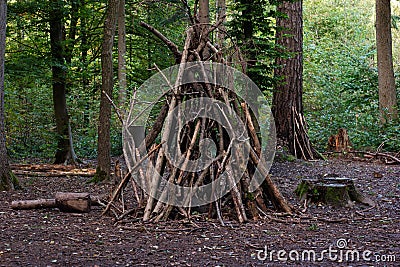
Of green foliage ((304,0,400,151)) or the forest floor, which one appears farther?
green foliage ((304,0,400,151))

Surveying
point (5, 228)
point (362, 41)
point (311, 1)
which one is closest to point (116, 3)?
point (5, 228)

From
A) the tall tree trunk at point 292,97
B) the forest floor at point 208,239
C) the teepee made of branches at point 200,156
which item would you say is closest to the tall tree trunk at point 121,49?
the tall tree trunk at point 292,97

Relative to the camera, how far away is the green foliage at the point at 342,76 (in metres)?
12.9

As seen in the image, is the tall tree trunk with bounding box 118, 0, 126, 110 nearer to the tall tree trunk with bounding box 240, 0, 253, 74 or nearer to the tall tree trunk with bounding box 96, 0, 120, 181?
the tall tree trunk with bounding box 96, 0, 120, 181

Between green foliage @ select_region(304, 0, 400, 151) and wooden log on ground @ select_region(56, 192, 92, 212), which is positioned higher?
green foliage @ select_region(304, 0, 400, 151)

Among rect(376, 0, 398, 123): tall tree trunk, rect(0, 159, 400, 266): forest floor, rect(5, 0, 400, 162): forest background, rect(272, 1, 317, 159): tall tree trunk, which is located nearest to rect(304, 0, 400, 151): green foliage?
A: rect(5, 0, 400, 162): forest background

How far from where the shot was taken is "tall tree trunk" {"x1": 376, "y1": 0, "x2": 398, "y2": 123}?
12.8m

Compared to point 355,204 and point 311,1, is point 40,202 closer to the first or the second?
point 355,204

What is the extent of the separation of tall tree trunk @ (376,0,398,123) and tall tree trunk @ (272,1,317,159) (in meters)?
3.44

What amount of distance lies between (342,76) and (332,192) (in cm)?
1100

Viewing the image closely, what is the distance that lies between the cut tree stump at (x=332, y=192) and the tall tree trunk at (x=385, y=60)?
23.2ft

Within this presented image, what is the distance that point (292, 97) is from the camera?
34.2ft

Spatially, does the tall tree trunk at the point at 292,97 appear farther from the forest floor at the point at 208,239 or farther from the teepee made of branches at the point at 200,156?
the teepee made of branches at the point at 200,156

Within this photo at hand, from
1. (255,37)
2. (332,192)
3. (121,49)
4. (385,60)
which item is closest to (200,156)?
(332,192)
